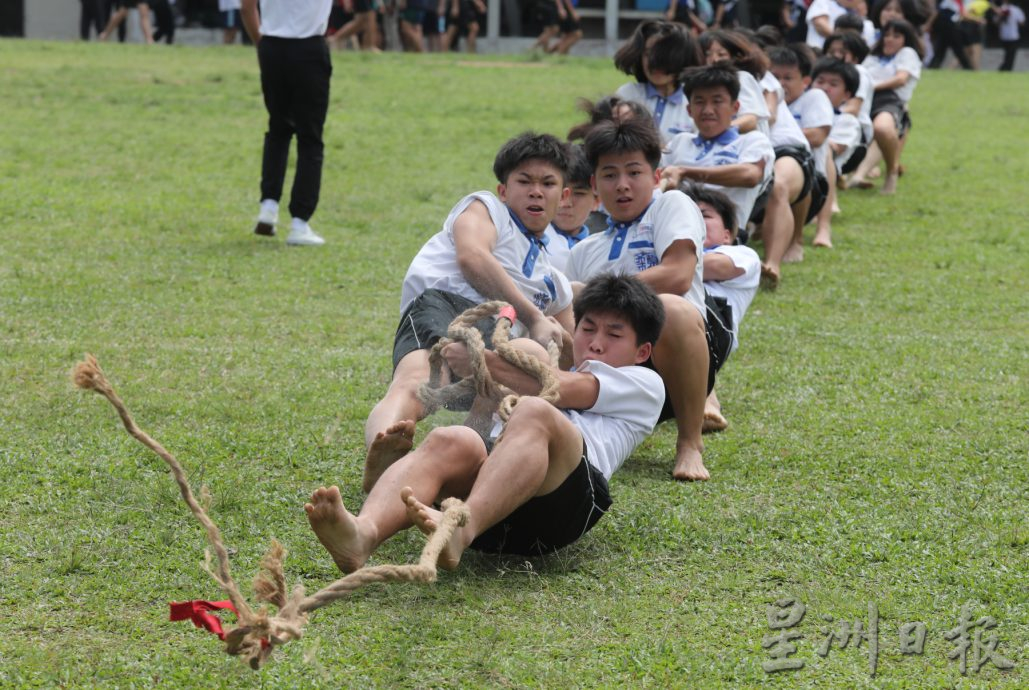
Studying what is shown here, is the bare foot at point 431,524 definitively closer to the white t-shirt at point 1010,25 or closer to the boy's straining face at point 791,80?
the boy's straining face at point 791,80

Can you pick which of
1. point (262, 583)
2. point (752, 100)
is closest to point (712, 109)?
point (752, 100)

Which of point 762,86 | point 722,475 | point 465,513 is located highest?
point 762,86

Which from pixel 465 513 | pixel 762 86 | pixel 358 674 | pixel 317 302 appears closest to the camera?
pixel 358 674

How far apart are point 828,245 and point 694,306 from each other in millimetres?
4036

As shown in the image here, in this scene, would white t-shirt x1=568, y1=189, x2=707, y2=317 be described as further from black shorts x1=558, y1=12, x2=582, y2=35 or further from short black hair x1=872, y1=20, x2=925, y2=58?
black shorts x1=558, y1=12, x2=582, y2=35

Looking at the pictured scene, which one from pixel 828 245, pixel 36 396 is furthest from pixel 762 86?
pixel 36 396

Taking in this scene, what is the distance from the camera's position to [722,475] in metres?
4.14

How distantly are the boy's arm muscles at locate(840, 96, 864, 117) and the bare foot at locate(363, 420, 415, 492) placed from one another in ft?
19.2

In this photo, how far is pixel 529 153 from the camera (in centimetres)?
418

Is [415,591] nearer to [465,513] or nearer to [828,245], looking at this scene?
[465,513]

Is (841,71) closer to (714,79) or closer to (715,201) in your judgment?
(714,79)

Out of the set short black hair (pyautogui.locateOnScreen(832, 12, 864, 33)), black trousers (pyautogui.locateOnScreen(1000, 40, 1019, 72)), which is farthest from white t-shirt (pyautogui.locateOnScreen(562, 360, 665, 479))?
black trousers (pyautogui.locateOnScreen(1000, 40, 1019, 72))

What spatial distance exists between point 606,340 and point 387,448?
2.36 feet

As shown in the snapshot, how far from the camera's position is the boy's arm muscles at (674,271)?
4320mm
